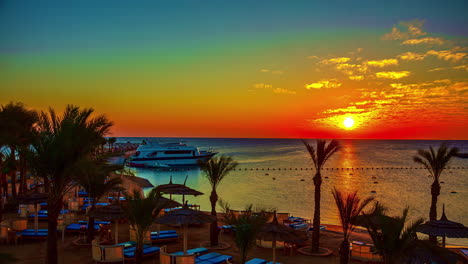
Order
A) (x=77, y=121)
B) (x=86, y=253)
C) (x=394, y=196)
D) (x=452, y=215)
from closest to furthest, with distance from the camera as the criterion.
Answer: (x=77, y=121) → (x=86, y=253) → (x=452, y=215) → (x=394, y=196)

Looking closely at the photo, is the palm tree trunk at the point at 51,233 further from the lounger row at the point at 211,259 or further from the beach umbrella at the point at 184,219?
the lounger row at the point at 211,259

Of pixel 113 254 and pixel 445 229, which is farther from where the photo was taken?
pixel 445 229

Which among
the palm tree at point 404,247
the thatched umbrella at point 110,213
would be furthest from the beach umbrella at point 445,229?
the thatched umbrella at point 110,213

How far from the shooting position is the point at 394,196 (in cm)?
4191

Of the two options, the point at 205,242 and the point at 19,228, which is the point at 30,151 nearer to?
the point at 19,228

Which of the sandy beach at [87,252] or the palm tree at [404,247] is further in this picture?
the sandy beach at [87,252]

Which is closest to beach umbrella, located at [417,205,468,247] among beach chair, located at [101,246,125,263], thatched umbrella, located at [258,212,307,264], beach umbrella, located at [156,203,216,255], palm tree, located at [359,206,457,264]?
palm tree, located at [359,206,457,264]

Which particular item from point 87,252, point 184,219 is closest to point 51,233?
point 87,252

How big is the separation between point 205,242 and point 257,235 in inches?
225

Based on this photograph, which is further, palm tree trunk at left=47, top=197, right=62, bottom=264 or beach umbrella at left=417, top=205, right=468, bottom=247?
beach umbrella at left=417, top=205, right=468, bottom=247

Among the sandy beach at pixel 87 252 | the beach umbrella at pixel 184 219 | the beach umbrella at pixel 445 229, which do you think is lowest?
the sandy beach at pixel 87 252

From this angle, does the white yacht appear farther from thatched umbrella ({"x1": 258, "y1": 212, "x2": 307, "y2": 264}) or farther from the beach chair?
thatched umbrella ({"x1": 258, "y1": 212, "x2": 307, "y2": 264})

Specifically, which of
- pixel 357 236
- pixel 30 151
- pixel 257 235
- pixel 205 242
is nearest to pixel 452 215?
pixel 357 236

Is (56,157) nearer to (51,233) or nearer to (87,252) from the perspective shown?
(51,233)
